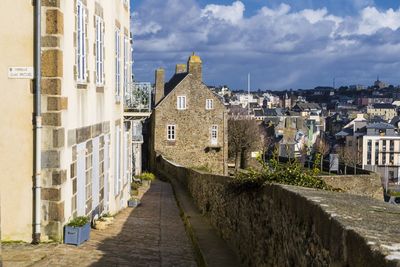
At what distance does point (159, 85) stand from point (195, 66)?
421cm

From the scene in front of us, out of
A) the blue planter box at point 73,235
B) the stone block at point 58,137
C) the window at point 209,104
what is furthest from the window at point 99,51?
the window at point 209,104

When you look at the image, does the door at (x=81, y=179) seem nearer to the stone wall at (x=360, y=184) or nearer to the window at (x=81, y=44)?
the window at (x=81, y=44)

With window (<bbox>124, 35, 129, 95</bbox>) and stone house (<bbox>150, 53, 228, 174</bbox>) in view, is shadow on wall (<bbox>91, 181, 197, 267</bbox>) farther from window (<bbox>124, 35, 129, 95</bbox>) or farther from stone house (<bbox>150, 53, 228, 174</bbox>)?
stone house (<bbox>150, 53, 228, 174</bbox>)

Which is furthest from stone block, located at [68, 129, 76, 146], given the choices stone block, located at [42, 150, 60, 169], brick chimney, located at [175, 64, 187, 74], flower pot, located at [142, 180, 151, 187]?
brick chimney, located at [175, 64, 187, 74]

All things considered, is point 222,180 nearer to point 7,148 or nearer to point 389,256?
point 7,148

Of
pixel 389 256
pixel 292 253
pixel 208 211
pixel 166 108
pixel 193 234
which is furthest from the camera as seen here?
pixel 166 108

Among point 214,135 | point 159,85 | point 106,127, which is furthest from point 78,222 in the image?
point 159,85

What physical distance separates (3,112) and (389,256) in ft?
25.5

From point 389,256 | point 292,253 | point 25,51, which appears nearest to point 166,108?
point 25,51

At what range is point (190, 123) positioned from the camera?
2009 inches

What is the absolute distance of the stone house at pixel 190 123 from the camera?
50.4 metres

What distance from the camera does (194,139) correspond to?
51312 millimetres

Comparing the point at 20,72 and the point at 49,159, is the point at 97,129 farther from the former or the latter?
the point at 20,72

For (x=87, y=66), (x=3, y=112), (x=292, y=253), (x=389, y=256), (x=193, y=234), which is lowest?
(x=193, y=234)
